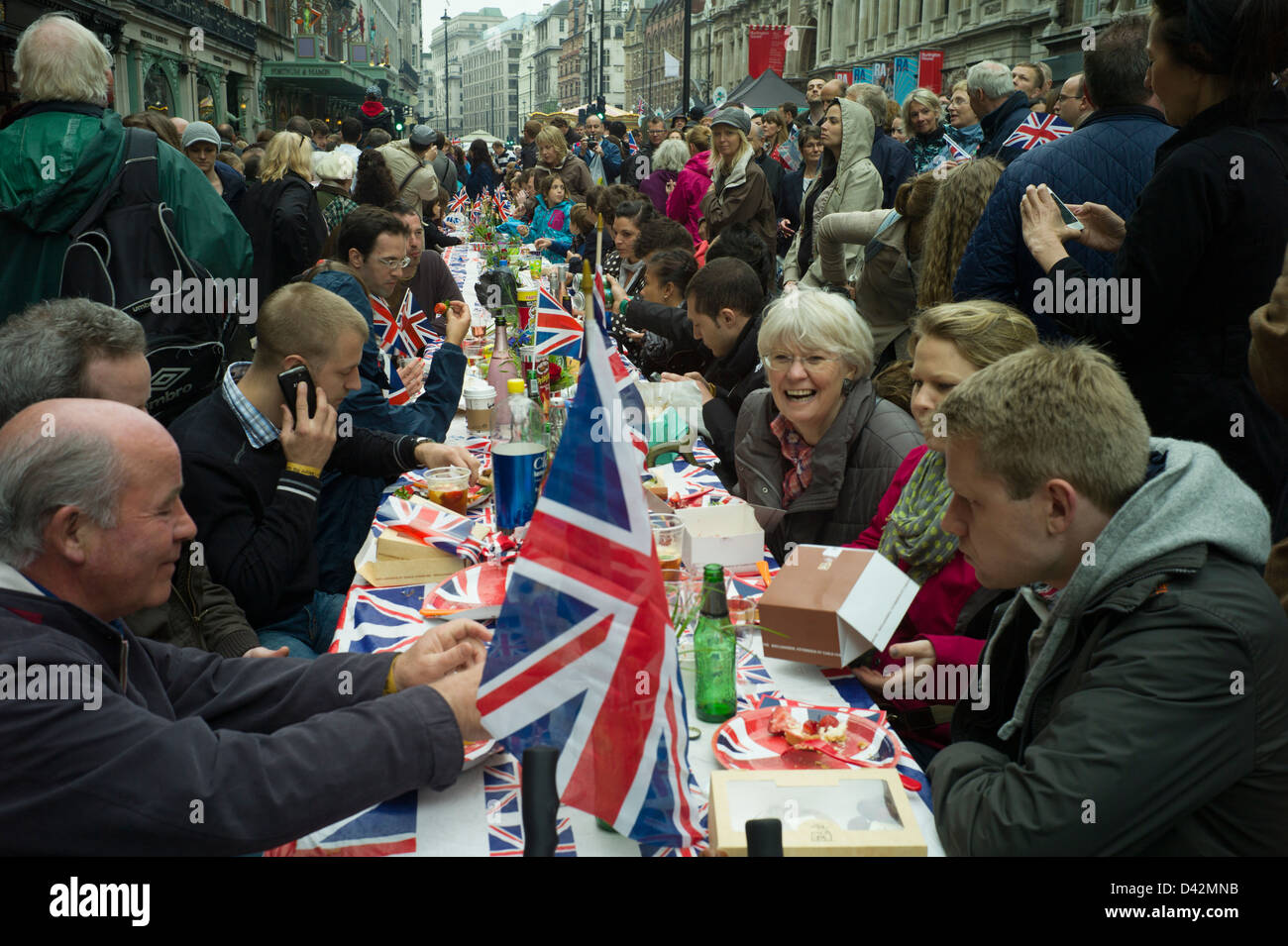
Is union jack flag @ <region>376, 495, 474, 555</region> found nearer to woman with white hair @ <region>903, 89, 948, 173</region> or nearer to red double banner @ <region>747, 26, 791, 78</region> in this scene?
woman with white hair @ <region>903, 89, 948, 173</region>

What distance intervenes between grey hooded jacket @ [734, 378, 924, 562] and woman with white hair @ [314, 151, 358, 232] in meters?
5.09

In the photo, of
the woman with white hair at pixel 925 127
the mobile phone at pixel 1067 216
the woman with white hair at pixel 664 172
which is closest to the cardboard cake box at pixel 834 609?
the mobile phone at pixel 1067 216

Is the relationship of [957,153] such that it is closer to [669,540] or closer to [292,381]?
[669,540]

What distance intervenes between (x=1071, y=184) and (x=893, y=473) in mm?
1160

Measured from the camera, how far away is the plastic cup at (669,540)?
2.36 meters

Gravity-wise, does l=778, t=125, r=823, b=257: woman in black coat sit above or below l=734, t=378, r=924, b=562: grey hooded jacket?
above

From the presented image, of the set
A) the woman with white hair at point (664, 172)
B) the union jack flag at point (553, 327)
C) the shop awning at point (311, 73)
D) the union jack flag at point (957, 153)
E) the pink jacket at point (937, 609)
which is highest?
the shop awning at point (311, 73)

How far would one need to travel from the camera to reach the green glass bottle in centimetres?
181

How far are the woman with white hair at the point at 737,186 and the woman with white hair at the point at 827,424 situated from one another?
173 inches

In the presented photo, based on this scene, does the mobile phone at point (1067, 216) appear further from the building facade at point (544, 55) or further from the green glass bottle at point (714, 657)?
the building facade at point (544, 55)

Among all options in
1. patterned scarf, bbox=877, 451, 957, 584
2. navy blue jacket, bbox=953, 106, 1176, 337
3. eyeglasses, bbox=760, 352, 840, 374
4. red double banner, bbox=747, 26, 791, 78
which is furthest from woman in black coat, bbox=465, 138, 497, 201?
patterned scarf, bbox=877, 451, 957, 584
